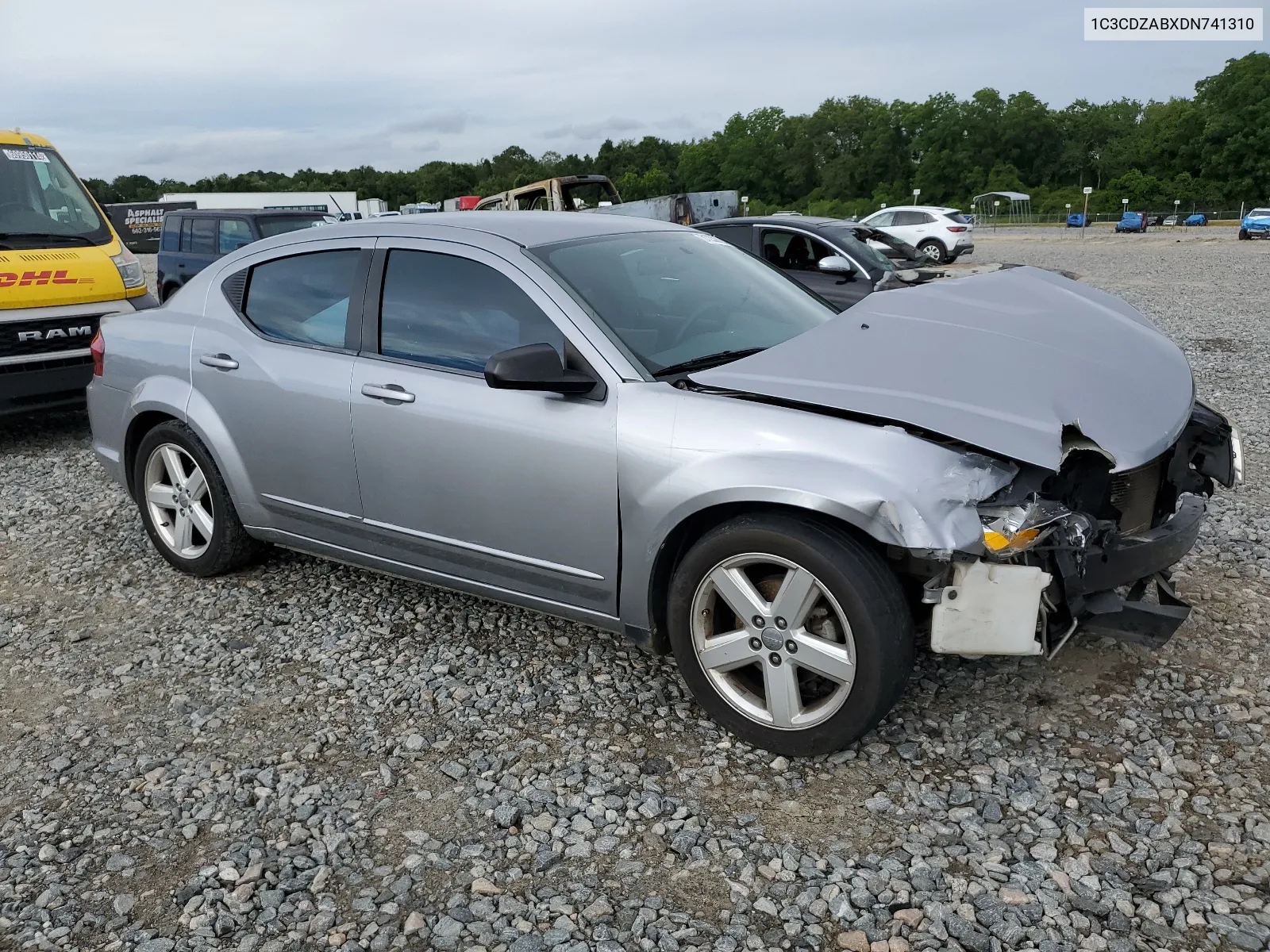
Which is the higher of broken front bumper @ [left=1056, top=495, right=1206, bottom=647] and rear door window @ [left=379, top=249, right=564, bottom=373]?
rear door window @ [left=379, top=249, right=564, bottom=373]

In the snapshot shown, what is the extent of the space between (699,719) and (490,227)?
2044 mm

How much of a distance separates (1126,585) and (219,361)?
3703mm

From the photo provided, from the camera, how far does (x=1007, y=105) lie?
4008 inches

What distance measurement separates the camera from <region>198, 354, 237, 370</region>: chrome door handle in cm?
427

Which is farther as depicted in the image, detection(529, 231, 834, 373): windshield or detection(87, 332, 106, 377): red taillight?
detection(87, 332, 106, 377): red taillight

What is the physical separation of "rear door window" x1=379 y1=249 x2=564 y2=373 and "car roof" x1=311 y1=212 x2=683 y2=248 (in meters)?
0.18

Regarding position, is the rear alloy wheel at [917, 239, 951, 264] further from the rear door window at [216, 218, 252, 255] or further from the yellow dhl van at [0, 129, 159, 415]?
the yellow dhl van at [0, 129, 159, 415]

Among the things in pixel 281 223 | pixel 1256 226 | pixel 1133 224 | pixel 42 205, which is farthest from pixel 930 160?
pixel 42 205

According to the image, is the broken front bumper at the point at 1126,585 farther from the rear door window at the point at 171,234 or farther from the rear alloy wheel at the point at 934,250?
the rear alloy wheel at the point at 934,250

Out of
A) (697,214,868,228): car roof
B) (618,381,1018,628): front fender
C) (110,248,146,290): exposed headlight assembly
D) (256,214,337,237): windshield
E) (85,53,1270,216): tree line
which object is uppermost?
(85,53,1270,216): tree line

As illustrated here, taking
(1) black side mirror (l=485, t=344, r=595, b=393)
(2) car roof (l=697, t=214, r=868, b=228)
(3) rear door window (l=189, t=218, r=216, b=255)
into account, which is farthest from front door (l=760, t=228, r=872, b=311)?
(3) rear door window (l=189, t=218, r=216, b=255)

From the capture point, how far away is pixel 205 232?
14.4 metres

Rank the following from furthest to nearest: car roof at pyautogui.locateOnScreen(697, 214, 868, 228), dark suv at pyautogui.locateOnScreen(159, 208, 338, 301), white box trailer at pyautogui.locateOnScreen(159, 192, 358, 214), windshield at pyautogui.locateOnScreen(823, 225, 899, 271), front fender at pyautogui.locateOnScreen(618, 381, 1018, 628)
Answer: white box trailer at pyautogui.locateOnScreen(159, 192, 358, 214) < dark suv at pyautogui.locateOnScreen(159, 208, 338, 301) < car roof at pyautogui.locateOnScreen(697, 214, 868, 228) < windshield at pyautogui.locateOnScreen(823, 225, 899, 271) < front fender at pyautogui.locateOnScreen(618, 381, 1018, 628)

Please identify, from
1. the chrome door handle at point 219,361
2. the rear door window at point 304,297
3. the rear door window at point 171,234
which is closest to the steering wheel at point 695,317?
the rear door window at point 304,297
